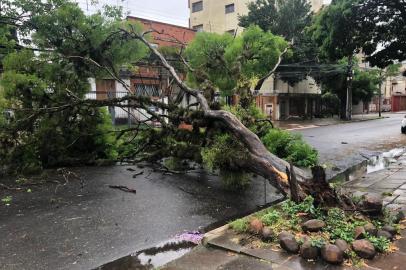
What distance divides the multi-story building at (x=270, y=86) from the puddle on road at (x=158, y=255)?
85.3ft

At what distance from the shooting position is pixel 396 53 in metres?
12.0

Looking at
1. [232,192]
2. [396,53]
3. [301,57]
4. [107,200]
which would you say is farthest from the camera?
[301,57]

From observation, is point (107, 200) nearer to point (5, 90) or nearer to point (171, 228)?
point (171, 228)

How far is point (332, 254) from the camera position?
Answer: 381 cm

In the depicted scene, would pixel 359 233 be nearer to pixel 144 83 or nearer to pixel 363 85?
pixel 144 83

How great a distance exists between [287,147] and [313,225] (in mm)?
6305

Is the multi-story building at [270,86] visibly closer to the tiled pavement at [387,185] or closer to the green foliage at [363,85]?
the green foliage at [363,85]

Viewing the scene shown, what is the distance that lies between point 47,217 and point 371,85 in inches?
1449

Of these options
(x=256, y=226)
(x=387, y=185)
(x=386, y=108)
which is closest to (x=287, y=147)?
(x=387, y=185)

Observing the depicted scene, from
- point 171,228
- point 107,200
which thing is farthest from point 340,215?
point 107,200

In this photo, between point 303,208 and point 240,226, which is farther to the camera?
point 303,208

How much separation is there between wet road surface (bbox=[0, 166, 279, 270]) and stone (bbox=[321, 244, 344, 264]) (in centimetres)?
226

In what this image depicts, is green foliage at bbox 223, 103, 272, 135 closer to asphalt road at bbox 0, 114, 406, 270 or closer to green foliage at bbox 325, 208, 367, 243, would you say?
asphalt road at bbox 0, 114, 406, 270

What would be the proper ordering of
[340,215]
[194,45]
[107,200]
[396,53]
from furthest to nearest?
[194,45]
[396,53]
[107,200]
[340,215]
